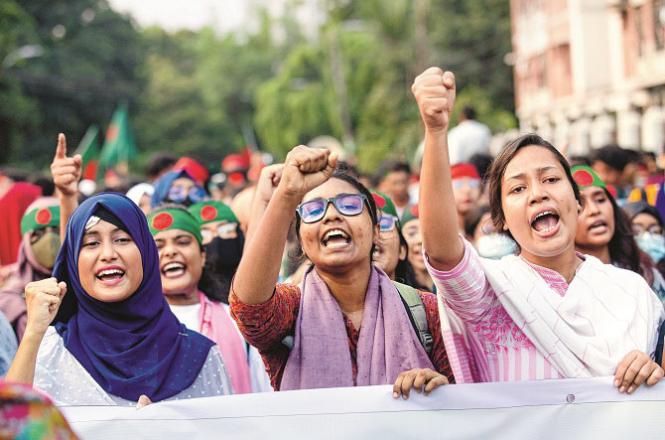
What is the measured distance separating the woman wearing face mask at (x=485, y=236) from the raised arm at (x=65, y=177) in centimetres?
187

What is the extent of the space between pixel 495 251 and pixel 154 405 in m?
2.87

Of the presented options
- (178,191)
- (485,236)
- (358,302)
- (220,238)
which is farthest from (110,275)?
(178,191)

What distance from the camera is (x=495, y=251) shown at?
20.0 feet

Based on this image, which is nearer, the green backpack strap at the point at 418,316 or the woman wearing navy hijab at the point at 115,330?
the green backpack strap at the point at 418,316

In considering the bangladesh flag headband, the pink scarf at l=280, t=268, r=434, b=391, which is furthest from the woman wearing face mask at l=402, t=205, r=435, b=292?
the pink scarf at l=280, t=268, r=434, b=391

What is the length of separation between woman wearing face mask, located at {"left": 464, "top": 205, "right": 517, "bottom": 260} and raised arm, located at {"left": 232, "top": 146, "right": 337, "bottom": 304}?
1.53 meters

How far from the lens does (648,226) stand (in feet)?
22.7

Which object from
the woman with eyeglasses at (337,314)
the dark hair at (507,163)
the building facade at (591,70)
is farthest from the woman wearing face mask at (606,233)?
the building facade at (591,70)

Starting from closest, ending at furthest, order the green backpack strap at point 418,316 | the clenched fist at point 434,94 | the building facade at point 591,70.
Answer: the clenched fist at point 434,94, the green backpack strap at point 418,316, the building facade at point 591,70

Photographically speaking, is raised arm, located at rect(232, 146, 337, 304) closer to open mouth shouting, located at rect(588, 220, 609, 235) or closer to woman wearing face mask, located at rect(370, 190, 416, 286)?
woman wearing face mask, located at rect(370, 190, 416, 286)

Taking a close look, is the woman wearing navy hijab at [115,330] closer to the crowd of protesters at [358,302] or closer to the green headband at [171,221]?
the crowd of protesters at [358,302]

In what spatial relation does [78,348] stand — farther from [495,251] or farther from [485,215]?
[485,215]

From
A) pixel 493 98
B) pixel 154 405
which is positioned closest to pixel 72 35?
pixel 493 98

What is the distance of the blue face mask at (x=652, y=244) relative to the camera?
666 cm
